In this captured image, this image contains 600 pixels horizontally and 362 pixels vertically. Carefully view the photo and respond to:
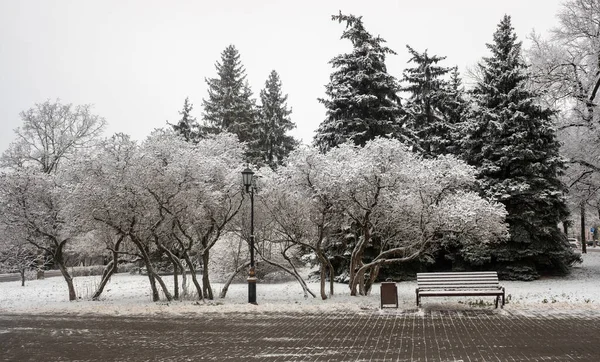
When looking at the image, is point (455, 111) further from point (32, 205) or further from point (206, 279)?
point (32, 205)

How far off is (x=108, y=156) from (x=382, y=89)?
1628 cm

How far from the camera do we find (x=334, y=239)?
2325 cm

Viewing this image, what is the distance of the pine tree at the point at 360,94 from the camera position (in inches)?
1057

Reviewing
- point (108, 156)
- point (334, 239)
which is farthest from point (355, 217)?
point (108, 156)

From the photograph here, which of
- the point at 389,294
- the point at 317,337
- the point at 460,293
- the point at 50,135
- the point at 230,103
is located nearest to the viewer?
the point at 317,337

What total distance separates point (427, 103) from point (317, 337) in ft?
78.2

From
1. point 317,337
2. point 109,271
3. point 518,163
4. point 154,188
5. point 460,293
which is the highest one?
point 518,163

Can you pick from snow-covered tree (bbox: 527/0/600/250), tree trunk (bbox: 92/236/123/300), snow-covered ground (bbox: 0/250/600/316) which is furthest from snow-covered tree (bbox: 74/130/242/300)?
snow-covered tree (bbox: 527/0/600/250)

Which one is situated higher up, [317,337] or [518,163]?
[518,163]

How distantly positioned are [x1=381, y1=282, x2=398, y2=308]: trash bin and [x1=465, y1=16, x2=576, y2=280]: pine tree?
477 inches

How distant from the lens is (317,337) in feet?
32.7

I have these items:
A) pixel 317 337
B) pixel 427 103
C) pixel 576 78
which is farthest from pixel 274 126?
pixel 317 337

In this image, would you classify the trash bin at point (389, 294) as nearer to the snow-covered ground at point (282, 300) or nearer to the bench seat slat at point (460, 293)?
the snow-covered ground at point (282, 300)

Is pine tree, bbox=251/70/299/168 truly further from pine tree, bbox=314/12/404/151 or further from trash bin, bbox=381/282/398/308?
trash bin, bbox=381/282/398/308
